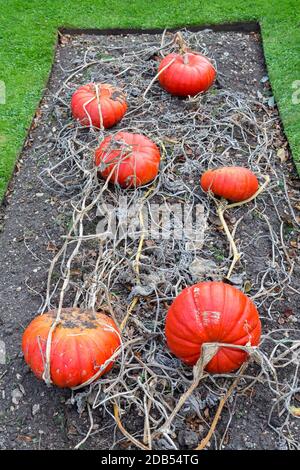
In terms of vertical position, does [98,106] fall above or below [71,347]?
above

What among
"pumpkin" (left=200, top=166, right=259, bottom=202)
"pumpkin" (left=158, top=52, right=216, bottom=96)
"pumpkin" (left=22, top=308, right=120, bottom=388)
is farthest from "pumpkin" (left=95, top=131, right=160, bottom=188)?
"pumpkin" (left=22, top=308, right=120, bottom=388)

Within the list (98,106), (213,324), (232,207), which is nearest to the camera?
(213,324)

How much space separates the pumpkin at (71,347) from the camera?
8.81 ft

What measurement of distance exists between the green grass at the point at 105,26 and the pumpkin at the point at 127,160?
119 cm

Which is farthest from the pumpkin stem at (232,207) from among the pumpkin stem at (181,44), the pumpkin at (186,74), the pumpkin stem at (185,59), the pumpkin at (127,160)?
the pumpkin stem at (181,44)

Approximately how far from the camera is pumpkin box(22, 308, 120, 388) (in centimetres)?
269

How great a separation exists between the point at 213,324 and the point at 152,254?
889 mm

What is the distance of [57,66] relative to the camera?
5492 millimetres

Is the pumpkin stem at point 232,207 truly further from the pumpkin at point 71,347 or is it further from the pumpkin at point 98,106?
the pumpkin at point 98,106

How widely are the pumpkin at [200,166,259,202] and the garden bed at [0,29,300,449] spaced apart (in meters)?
0.10

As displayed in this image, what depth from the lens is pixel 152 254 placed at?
3.47 m

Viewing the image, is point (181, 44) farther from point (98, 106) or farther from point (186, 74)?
point (98, 106)

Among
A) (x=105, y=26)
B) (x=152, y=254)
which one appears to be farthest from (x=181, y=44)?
(x=152, y=254)
